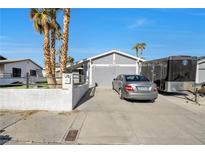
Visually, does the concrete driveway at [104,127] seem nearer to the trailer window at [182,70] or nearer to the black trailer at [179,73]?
the black trailer at [179,73]

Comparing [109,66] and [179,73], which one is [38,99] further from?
[109,66]

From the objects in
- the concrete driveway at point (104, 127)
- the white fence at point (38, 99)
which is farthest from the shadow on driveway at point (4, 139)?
the white fence at point (38, 99)

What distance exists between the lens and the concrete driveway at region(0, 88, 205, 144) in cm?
471

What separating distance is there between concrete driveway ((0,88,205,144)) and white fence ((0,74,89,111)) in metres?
0.45

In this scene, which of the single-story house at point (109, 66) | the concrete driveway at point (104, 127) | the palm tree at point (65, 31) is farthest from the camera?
the single-story house at point (109, 66)

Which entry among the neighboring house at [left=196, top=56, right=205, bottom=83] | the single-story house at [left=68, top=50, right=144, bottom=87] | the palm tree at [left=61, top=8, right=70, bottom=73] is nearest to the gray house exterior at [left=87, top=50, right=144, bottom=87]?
the single-story house at [left=68, top=50, right=144, bottom=87]

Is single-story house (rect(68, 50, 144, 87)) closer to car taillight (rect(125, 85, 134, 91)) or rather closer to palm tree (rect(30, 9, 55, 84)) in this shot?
palm tree (rect(30, 9, 55, 84))

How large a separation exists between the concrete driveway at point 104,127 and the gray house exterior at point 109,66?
12.5 meters

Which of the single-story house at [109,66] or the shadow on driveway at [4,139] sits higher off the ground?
the single-story house at [109,66]

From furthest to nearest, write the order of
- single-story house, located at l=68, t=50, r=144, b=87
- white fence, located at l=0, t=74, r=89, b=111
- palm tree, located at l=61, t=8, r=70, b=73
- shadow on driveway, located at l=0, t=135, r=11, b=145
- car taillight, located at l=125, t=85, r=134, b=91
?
single-story house, located at l=68, t=50, r=144, b=87 → palm tree, located at l=61, t=8, r=70, b=73 → car taillight, located at l=125, t=85, r=134, b=91 → white fence, located at l=0, t=74, r=89, b=111 → shadow on driveway, located at l=0, t=135, r=11, b=145

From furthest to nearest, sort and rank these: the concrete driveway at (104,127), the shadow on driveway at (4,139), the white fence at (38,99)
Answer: the white fence at (38,99) < the concrete driveway at (104,127) < the shadow on driveway at (4,139)

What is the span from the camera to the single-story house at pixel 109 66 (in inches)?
808
